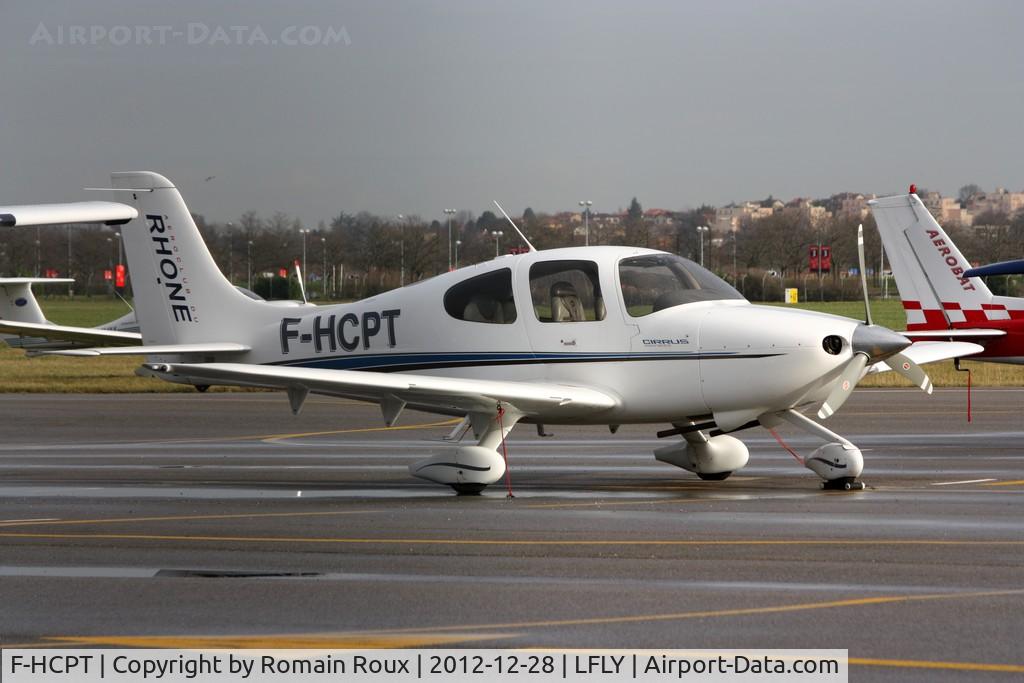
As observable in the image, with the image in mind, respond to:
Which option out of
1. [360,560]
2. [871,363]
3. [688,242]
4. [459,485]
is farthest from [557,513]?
[688,242]

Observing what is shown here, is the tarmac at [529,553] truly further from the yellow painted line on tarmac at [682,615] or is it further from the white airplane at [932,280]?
the white airplane at [932,280]

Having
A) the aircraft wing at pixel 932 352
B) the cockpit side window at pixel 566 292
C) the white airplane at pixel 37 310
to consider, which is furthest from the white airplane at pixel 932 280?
the cockpit side window at pixel 566 292

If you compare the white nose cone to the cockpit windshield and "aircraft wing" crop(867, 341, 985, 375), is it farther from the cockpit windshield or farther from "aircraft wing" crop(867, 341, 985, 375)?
"aircraft wing" crop(867, 341, 985, 375)

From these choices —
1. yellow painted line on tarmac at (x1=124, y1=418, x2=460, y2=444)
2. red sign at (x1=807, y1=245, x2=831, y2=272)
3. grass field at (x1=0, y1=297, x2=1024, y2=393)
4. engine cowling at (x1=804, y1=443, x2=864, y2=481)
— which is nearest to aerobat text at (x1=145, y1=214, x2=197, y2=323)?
yellow painted line on tarmac at (x1=124, y1=418, x2=460, y2=444)

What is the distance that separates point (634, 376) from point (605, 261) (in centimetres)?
107

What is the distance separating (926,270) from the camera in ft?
70.5

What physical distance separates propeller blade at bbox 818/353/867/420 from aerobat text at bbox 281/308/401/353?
4.10 m

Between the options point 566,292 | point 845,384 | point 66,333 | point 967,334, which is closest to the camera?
point 845,384

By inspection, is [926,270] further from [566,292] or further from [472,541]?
[472,541]

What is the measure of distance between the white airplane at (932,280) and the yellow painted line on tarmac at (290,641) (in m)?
16.0

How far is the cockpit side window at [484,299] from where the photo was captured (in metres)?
12.2

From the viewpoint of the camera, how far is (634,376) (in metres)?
11.6

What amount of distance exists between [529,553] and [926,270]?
48.5 feet

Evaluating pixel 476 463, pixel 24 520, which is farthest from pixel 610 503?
pixel 24 520
